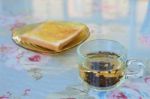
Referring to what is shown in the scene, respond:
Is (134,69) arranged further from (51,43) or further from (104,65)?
(51,43)

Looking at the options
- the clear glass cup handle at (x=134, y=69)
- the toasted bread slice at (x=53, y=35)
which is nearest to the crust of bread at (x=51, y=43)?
the toasted bread slice at (x=53, y=35)

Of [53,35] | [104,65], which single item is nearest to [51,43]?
[53,35]

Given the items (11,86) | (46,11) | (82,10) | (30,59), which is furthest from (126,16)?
(11,86)

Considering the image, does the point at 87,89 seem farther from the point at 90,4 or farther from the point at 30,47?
the point at 90,4

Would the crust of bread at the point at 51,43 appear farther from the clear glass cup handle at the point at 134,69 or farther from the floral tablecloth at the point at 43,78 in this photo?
the clear glass cup handle at the point at 134,69

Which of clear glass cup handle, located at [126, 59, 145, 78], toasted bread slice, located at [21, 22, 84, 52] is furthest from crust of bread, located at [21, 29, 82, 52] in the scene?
clear glass cup handle, located at [126, 59, 145, 78]
